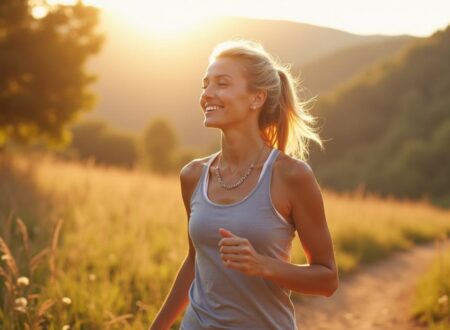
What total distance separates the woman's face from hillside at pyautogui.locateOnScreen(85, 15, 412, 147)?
147505 mm

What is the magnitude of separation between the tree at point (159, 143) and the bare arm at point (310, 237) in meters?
66.8

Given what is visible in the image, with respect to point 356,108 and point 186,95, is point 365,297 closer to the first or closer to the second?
point 356,108

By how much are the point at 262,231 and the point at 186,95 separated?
6480 inches

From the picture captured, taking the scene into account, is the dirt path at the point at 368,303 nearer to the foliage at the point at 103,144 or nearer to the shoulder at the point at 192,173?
the shoulder at the point at 192,173

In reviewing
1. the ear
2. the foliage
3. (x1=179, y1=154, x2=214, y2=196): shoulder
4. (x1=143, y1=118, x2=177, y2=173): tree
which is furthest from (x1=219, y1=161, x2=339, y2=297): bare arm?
the foliage

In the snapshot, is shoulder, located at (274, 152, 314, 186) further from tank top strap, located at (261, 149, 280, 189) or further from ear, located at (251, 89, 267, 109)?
ear, located at (251, 89, 267, 109)

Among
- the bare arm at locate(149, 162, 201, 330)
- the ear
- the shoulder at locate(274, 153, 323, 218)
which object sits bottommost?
the bare arm at locate(149, 162, 201, 330)

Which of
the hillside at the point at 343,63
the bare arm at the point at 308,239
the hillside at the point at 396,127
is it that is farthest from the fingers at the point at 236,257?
the hillside at the point at 343,63

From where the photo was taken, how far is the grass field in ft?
17.1

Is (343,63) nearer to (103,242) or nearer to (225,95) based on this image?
(103,242)

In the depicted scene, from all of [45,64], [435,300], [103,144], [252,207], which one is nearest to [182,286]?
[252,207]

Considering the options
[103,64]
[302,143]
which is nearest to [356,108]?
[302,143]

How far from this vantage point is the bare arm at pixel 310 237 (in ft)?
A: 8.64

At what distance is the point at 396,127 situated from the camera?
181 ft
